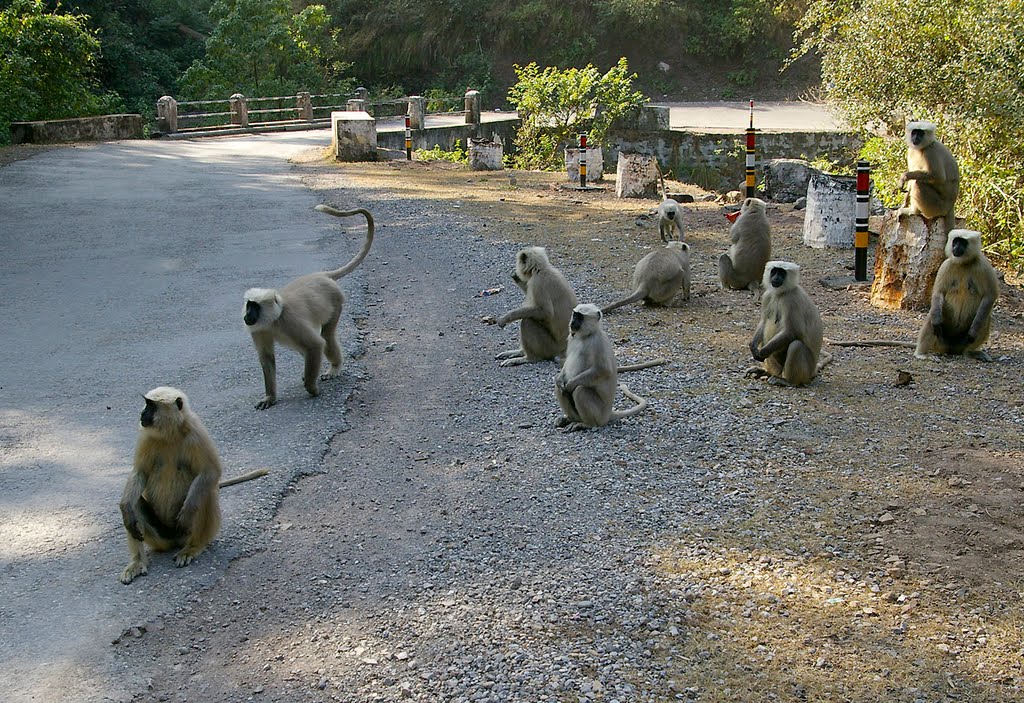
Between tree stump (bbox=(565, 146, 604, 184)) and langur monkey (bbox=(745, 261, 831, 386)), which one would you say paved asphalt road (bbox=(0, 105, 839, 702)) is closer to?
langur monkey (bbox=(745, 261, 831, 386))

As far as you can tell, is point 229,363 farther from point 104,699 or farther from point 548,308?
point 104,699

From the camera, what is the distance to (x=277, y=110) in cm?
3048

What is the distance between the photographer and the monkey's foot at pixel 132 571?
17.1 feet

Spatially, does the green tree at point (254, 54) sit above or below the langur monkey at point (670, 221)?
above

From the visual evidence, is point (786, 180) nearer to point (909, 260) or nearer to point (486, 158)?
point (486, 158)

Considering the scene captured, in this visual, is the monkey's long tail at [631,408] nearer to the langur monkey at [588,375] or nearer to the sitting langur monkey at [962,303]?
the langur monkey at [588,375]

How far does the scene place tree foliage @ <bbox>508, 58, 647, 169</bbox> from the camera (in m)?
23.7

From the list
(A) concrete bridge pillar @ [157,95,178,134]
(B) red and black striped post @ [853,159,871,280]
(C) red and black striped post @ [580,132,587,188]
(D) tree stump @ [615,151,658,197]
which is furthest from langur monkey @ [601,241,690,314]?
(A) concrete bridge pillar @ [157,95,178,134]

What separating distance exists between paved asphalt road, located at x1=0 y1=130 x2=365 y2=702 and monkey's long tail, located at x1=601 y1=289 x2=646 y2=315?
2.49 m

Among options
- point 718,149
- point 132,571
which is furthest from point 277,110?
point 132,571

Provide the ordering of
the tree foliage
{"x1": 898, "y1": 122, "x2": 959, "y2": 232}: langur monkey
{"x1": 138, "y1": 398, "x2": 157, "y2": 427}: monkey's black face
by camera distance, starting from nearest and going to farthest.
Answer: {"x1": 138, "y1": 398, "x2": 157, "y2": 427}: monkey's black face
{"x1": 898, "y1": 122, "x2": 959, "y2": 232}: langur monkey
the tree foliage

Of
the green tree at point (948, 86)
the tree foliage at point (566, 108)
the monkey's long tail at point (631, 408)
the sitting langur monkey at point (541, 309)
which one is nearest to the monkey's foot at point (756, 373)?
the monkey's long tail at point (631, 408)

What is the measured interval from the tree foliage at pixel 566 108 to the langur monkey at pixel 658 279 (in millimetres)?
13585

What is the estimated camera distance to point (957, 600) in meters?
4.70
